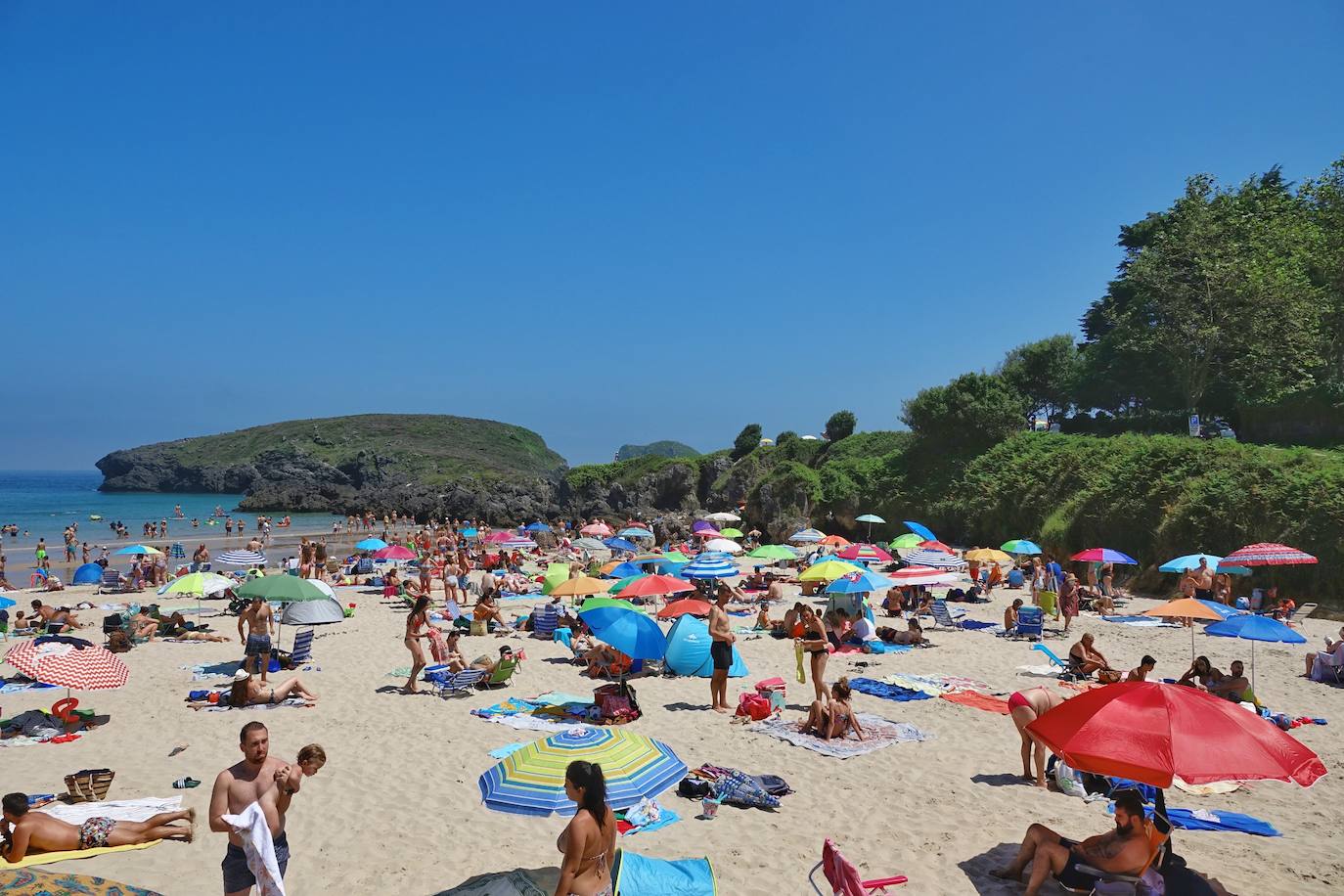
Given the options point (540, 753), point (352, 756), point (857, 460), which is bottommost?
point (352, 756)

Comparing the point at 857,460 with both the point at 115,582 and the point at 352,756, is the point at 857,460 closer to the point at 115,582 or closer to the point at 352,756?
the point at 115,582

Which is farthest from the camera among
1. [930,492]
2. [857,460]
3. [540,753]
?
[857,460]

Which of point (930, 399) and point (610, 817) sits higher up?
point (930, 399)

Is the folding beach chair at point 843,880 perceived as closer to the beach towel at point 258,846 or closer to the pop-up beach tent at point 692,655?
the beach towel at point 258,846

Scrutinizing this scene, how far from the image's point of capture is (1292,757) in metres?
4.65

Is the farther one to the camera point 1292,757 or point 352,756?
point 352,756

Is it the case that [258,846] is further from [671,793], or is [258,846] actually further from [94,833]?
[671,793]

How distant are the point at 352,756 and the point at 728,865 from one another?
15.3 ft

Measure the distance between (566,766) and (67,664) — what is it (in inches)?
284

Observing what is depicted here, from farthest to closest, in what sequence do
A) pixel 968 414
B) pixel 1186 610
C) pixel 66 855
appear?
1. pixel 968 414
2. pixel 1186 610
3. pixel 66 855

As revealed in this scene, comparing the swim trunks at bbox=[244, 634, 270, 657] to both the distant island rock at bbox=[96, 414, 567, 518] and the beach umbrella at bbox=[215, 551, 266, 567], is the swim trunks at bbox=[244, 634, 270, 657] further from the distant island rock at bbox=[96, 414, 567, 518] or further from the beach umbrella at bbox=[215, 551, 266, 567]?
the distant island rock at bbox=[96, 414, 567, 518]

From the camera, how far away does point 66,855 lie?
5789 millimetres

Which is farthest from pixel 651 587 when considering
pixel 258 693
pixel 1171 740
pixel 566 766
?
pixel 1171 740

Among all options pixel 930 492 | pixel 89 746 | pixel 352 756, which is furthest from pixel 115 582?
pixel 930 492
